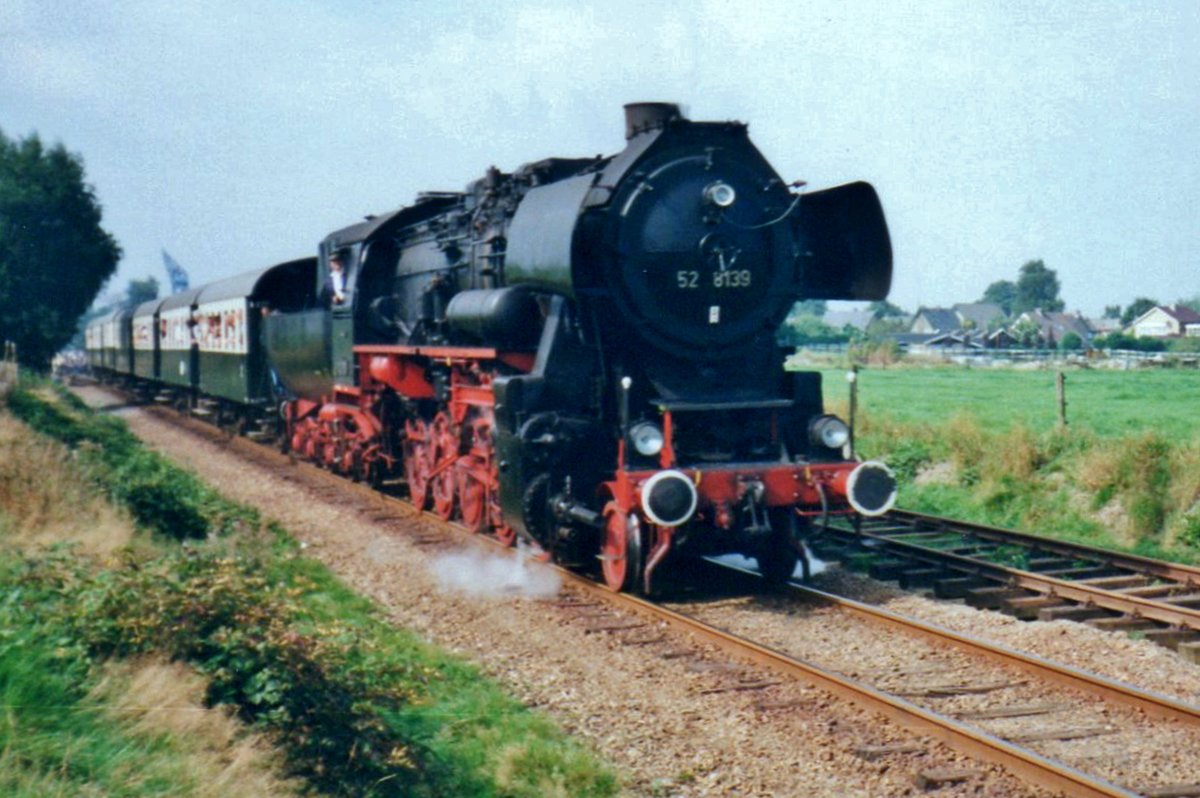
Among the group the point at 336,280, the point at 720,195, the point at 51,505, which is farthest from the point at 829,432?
the point at 336,280

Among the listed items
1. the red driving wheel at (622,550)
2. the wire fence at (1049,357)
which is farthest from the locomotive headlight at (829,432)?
the wire fence at (1049,357)

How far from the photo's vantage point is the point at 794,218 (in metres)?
10.6

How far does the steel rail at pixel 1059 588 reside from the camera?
877 cm

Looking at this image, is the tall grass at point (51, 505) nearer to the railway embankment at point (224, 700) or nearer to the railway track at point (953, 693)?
the railway embankment at point (224, 700)

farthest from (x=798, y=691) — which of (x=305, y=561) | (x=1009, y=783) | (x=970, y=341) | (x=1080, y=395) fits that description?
(x=970, y=341)

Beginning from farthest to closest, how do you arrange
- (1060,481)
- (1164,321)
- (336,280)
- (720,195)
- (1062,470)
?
(1164,321) → (336,280) → (1062,470) → (1060,481) → (720,195)

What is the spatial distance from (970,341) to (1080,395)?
38.0 meters

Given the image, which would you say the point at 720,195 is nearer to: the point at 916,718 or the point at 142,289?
the point at 916,718

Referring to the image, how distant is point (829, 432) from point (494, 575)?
3.23 metres

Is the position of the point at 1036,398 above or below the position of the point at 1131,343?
below

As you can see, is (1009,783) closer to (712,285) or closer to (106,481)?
(712,285)

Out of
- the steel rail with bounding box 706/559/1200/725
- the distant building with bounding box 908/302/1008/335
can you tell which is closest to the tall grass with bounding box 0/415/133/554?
the steel rail with bounding box 706/559/1200/725

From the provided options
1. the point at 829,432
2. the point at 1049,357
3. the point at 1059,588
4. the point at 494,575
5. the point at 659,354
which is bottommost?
the point at 494,575

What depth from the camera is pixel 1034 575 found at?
32.9ft
